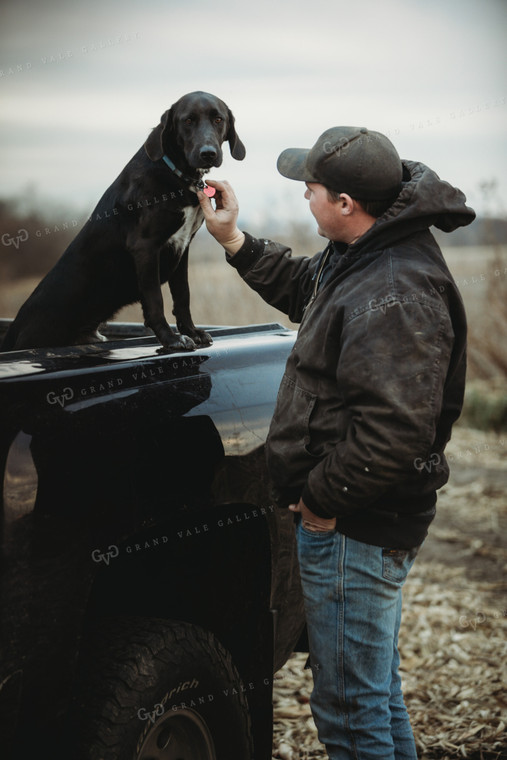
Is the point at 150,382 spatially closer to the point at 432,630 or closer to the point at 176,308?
the point at 176,308

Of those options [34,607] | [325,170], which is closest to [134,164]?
[325,170]

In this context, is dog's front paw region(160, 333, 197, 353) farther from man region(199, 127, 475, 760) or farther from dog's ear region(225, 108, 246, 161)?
dog's ear region(225, 108, 246, 161)

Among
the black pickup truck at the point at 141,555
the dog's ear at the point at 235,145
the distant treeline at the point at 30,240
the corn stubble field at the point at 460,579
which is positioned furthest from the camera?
the distant treeline at the point at 30,240

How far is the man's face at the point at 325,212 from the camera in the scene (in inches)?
93.1

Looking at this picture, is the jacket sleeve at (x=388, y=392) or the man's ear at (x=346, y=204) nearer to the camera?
the jacket sleeve at (x=388, y=392)

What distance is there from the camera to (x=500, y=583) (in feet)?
17.7

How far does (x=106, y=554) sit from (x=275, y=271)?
4.61 feet

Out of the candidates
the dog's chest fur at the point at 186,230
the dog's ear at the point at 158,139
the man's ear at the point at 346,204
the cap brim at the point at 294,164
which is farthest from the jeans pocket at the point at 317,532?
the dog's ear at the point at 158,139

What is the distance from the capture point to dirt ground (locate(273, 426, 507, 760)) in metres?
3.58

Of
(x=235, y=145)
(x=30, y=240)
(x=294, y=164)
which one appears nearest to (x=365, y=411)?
(x=294, y=164)

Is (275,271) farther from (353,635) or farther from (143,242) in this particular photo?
(353,635)

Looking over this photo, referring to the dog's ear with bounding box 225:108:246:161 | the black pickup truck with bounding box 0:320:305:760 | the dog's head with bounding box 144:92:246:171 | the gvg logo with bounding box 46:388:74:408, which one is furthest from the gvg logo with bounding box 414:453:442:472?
the dog's ear with bounding box 225:108:246:161

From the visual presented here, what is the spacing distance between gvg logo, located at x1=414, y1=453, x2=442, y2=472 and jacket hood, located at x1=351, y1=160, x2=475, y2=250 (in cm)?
63

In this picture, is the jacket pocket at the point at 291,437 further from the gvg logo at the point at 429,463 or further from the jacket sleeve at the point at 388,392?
the gvg logo at the point at 429,463
